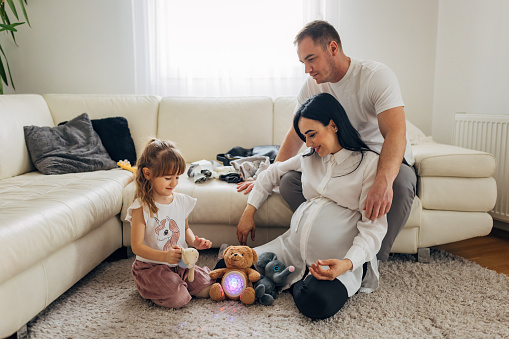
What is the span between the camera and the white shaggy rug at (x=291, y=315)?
1373mm

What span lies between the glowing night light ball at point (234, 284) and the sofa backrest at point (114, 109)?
4.36ft

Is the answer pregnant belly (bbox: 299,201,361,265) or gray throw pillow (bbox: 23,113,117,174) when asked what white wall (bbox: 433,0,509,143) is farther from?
gray throw pillow (bbox: 23,113,117,174)

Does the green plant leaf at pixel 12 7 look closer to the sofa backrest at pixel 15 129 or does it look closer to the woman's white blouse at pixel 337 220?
the sofa backrest at pixel 15 129

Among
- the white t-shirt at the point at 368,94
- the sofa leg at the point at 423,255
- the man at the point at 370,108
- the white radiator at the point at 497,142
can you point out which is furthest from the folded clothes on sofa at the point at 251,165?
the white radiator at the point at 497,142

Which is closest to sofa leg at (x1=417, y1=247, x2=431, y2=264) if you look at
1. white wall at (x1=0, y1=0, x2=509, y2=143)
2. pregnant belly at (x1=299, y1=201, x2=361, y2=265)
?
pregnant belly at (x1=299, y1=201, x2=361, y2=265)

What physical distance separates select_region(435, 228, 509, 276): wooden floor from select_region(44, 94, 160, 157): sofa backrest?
1853 mm

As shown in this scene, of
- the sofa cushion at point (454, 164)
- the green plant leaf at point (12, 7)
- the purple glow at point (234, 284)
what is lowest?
the purple glow at point (234, 284)

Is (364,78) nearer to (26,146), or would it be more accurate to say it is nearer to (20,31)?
(26,146)

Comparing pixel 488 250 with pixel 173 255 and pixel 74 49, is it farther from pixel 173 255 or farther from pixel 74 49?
pixel 74 49

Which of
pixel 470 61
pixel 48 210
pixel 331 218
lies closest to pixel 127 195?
pixel 48 210

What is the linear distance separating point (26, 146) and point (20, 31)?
1307 mm

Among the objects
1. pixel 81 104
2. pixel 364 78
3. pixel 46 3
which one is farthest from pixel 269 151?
pixel 46 3

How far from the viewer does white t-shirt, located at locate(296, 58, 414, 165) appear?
1.69 metres

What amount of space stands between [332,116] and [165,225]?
2.42ft
